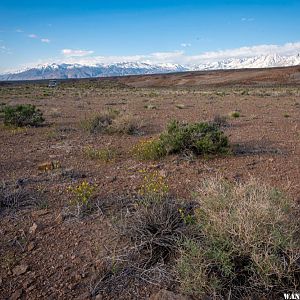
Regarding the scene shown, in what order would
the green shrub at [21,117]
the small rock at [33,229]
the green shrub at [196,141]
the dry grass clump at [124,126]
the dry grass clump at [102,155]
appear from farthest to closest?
the green shrub at [21,117]
the dry grass clump at [124,126]
the dry grass clump at [102,155]
the green shrub at [196,141]
the small rock at [33,229]

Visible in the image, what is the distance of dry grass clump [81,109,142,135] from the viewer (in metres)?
10.3

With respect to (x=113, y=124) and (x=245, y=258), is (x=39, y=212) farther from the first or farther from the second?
(x=113, y=124)

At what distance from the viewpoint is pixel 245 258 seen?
2.96m

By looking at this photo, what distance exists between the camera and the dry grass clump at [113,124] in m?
10.3

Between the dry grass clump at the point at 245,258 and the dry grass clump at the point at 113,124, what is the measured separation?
746 centimetres

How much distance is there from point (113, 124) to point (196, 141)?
163 inches

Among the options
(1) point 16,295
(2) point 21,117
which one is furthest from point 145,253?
(2) point 21,117

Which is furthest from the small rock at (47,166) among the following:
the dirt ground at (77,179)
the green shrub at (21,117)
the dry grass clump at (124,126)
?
the green shrub at (21,117)

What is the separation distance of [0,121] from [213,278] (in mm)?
13251

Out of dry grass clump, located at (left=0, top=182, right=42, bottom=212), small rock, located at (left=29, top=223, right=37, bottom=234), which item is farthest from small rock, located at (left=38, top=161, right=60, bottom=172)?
small rock, located at (left=29, top=223, right=37, bottom=234)

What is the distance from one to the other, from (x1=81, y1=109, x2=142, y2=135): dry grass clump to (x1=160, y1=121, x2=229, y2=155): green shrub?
10.3 feet

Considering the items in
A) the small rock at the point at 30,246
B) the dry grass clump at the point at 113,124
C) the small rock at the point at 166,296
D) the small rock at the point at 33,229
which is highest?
the dry grass clump at the point at 113,124

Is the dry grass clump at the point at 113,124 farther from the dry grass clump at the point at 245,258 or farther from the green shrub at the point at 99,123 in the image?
the dry grass clump at the point at 245,258

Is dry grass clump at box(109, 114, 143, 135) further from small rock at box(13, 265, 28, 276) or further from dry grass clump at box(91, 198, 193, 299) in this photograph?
small rock at box(13, 265, 28, 276)
